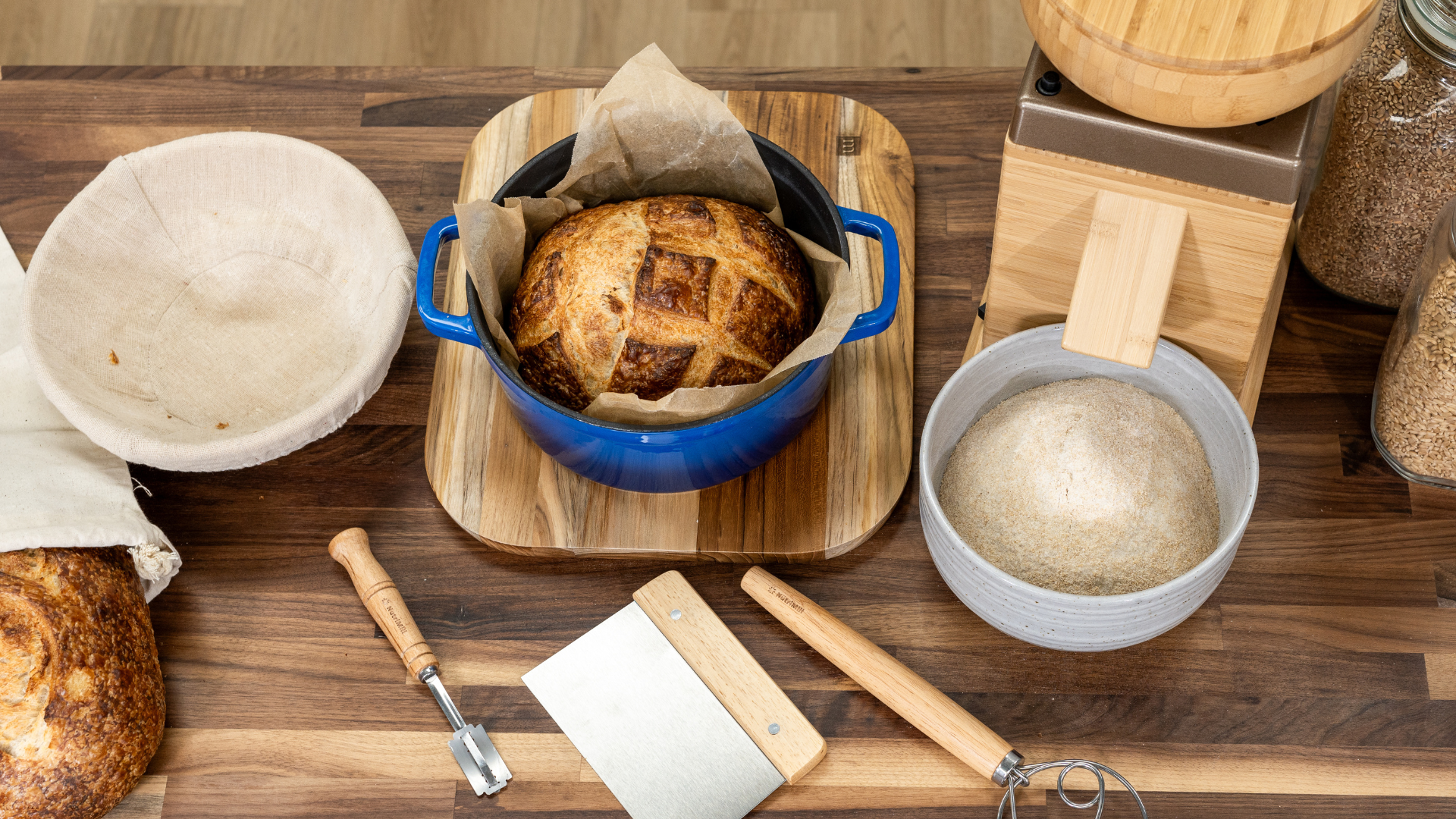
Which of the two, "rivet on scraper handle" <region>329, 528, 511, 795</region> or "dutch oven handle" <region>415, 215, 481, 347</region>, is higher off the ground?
"dutch oven handle" <region>415, 215, 481, 347</region>

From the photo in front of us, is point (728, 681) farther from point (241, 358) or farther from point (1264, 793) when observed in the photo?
point (241, 358)

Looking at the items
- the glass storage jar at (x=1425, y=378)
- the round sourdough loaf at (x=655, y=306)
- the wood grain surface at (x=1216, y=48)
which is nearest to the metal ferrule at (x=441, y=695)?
the round sourdough loaf at (x=655, y=306)

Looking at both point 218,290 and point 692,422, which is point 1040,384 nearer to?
point 692,422

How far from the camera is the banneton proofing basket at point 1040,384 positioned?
0.78 meters

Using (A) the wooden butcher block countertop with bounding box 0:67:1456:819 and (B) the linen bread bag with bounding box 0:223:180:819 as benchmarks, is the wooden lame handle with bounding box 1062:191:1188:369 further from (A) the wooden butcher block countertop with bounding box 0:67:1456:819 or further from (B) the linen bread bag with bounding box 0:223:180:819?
(B) the linen bread bag with bounding box 0:223:180:819

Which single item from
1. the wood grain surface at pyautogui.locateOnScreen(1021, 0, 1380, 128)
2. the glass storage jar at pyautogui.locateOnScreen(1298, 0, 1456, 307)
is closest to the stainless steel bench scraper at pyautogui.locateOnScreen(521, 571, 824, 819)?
the wood grain surface at pyautogui.locateOnScreen(1021, 0, 1380, 128)

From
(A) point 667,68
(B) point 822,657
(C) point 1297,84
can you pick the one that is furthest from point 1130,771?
(A) point 667,68

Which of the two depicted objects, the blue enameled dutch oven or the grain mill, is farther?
the blue enameled dutch oven

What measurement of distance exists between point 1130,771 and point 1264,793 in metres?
0.09

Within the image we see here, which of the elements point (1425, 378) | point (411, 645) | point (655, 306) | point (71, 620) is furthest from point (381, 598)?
point (1425, 378)

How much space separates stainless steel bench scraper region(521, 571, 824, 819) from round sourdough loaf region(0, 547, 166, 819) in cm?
28

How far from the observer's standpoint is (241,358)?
40.0 inches

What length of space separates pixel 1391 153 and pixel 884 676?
0.54 meters

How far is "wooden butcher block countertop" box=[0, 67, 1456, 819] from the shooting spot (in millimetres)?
871
